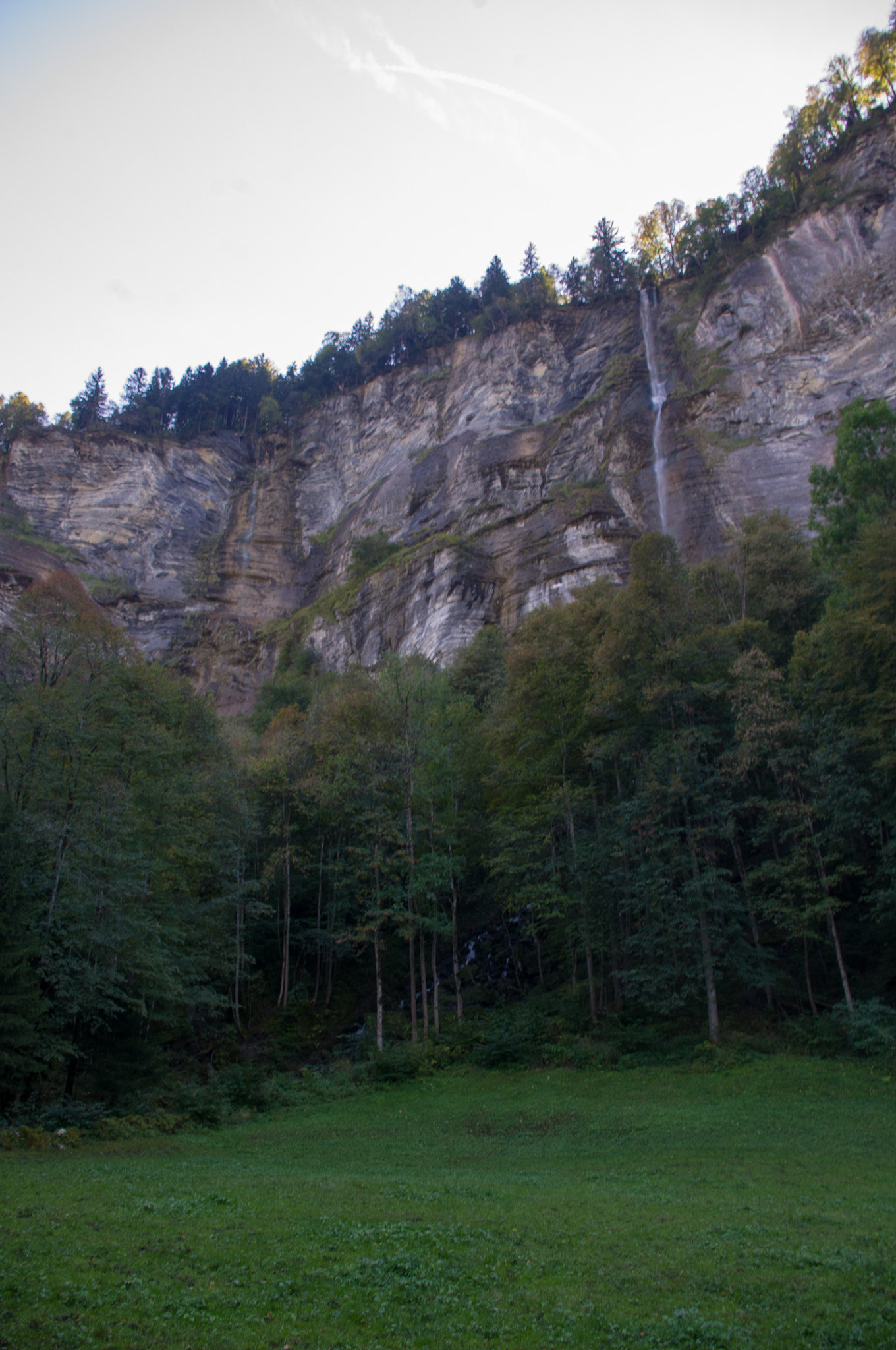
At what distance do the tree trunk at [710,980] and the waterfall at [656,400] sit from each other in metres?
25.7

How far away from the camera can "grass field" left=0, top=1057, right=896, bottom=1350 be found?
564 centimetres

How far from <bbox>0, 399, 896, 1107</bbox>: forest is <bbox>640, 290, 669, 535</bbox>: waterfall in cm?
1620

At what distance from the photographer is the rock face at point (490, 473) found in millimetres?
49031

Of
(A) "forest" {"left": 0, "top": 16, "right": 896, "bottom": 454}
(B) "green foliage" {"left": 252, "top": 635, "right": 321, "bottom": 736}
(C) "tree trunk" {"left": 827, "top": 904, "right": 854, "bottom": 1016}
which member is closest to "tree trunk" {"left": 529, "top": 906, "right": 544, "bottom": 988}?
(C) "tree trunk" {"left": 827, "top": 904, "right": 854, "bottom": 1016}

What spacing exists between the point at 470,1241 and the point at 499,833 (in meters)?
19.2

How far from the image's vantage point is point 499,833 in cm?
2681

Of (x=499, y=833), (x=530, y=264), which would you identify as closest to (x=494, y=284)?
(x=530, y=264)

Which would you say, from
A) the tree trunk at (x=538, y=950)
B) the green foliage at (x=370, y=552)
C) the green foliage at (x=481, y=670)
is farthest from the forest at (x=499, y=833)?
the green foliage at (x=370, y=552)

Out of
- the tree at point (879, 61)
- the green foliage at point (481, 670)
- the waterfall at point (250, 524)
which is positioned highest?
the tree at point (879, 61)

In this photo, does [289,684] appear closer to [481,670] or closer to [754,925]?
[481,670]

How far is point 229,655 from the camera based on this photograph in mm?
67688

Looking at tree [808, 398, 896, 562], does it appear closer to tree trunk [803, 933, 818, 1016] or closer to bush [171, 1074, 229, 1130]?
tree trunk [803, 933, 818, 1016]

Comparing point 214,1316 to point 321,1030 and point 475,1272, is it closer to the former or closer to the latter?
point 475,1272

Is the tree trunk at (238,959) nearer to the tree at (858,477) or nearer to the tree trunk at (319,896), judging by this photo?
the tree trunk at (319,896)
